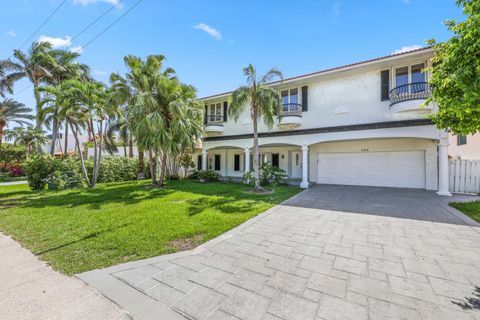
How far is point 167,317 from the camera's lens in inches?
96.3

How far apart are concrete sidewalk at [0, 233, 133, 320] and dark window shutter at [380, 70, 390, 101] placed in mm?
13758

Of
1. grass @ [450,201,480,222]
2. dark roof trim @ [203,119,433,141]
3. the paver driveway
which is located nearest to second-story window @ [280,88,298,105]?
dark roof trim @ [203,119,433,141]

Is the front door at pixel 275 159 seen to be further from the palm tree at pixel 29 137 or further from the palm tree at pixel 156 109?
the palm tree at pixel 29 137

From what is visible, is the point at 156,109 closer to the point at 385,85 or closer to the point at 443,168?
the point at 385,85

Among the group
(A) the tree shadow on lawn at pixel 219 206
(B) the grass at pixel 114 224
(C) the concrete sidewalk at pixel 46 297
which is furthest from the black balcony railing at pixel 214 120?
(C) the concrete sidewalk at pixel 46 297

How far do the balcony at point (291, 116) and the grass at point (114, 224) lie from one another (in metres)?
5.62

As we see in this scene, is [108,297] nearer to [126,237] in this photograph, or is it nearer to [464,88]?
[126,237]

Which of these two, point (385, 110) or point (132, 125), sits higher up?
point (385, 110)

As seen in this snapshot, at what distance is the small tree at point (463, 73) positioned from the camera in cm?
453

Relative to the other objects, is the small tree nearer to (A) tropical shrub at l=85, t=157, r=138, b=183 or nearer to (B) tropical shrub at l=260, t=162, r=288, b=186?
(B) tropical shrub at l=260, t=162, r=288, b=186

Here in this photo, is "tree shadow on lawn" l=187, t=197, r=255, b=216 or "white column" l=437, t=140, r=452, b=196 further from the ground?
"white column" l=437, t=140, r=452, b=196

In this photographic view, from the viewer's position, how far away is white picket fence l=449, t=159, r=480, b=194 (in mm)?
9938

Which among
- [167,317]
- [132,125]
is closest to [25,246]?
[167,317]

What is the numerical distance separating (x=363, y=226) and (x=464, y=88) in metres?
3.94
